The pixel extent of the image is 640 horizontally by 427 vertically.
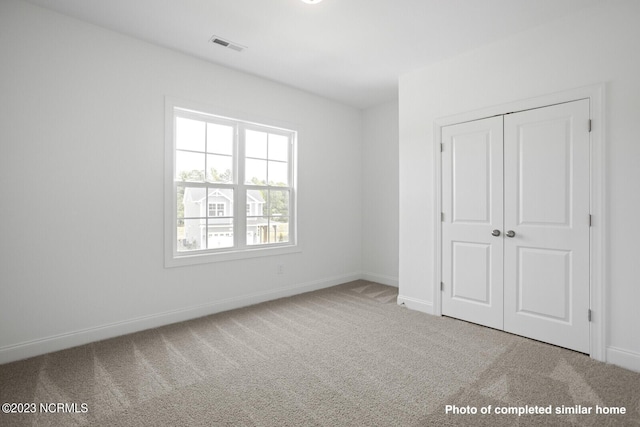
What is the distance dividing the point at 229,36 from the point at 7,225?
97.8 inches

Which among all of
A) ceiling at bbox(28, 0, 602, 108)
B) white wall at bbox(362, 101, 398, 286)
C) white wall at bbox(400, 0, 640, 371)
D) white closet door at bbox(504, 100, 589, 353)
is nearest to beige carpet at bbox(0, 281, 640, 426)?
white closet door at bbox(504, 100, 589, 353)

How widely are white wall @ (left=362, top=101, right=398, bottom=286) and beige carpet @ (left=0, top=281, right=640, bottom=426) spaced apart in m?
1.85

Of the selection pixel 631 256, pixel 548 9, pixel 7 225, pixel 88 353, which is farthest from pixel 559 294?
pixel 7 225

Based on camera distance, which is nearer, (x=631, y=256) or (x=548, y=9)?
(x=631, y=256)

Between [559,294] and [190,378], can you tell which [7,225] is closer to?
[190,378]

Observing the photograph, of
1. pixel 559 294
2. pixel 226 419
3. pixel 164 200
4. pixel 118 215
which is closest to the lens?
pixel 226 419

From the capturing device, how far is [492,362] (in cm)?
254

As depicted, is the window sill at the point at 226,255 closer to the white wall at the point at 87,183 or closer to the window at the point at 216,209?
the white wall at the point at 87,183

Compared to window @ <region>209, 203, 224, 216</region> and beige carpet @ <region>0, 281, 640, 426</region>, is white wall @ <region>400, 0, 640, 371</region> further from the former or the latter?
window @ <region>209, 203, 224, 216</region>

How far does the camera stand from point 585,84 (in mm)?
2664

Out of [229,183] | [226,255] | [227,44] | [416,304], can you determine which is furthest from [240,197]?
[416,304]

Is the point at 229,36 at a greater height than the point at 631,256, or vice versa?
the point at 229,36

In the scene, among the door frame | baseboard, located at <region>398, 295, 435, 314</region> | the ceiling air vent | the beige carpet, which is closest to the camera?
the beige carpet

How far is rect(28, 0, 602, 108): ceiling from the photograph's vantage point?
8.66 ft
